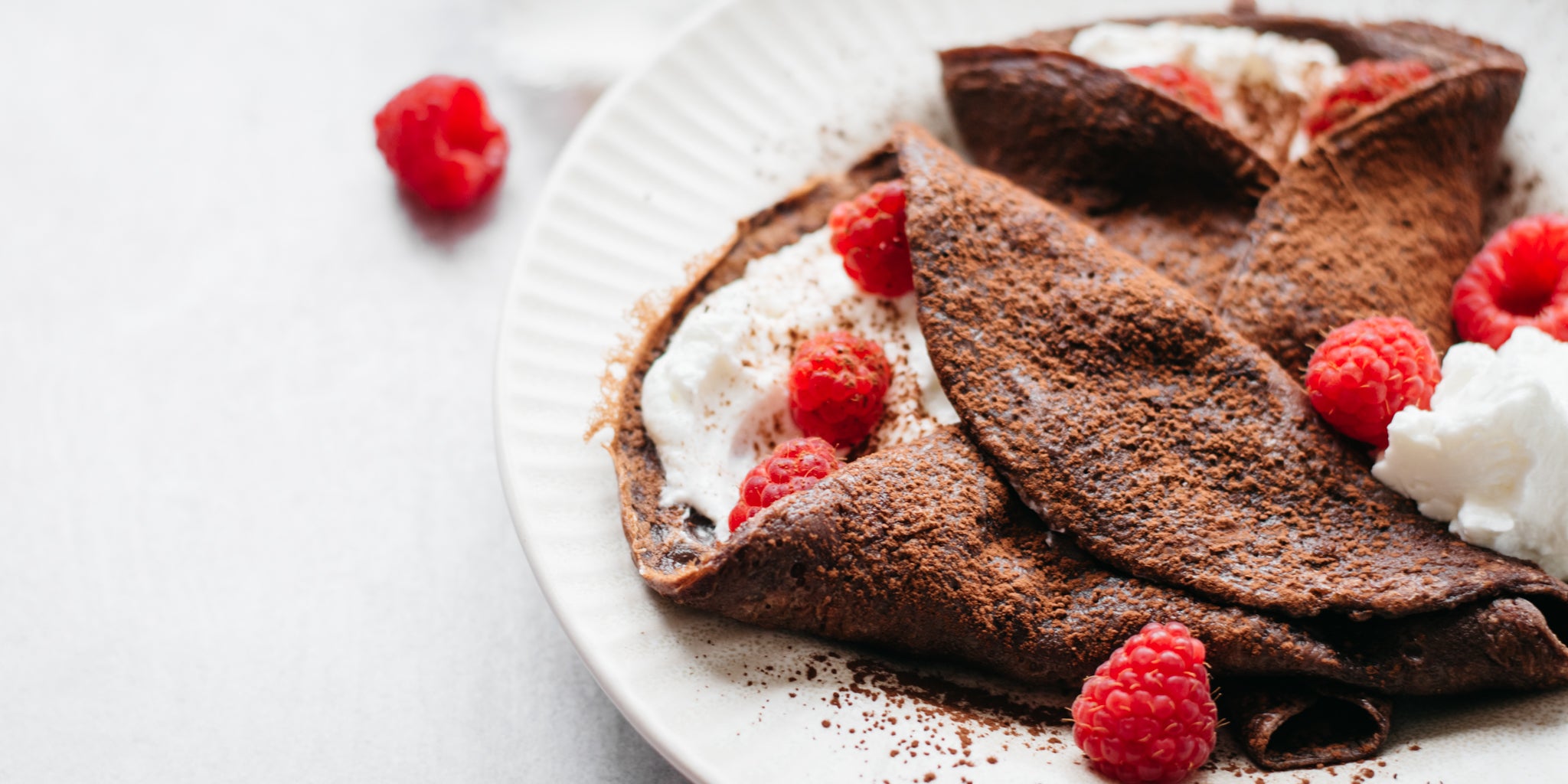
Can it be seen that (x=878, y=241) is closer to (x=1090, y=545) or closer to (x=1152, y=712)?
(x=1090, y=545)

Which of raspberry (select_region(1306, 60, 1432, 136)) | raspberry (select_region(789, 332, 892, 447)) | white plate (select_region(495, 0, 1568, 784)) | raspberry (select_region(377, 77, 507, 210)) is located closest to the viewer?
white plate (select_region(495, 0, 1568, 784))

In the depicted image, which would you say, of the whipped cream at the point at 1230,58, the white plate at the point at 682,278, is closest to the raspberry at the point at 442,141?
the white plate at the point at 682,278

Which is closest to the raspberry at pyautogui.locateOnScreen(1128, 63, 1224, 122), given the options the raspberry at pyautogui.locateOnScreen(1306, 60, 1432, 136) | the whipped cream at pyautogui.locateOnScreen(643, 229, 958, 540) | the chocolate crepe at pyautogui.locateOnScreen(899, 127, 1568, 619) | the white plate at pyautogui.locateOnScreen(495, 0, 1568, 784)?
the raspberry at pyautogui.locateOnScreen(1306, 60, 1432, 136)

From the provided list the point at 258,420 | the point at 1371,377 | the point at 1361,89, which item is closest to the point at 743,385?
the point at 1371,377

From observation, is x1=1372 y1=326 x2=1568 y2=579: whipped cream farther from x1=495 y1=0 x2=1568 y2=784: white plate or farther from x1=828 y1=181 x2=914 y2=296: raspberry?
x1=828 y1=181 x2=914 y2=296: raspberry

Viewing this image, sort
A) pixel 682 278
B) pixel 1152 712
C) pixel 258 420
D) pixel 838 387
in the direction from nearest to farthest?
pixel 1152 712, pixel 838 387, pixel 682 278, pixel 258 420

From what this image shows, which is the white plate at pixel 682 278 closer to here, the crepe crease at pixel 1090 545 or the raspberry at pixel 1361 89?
the crepe crease at pixel 1090 545
